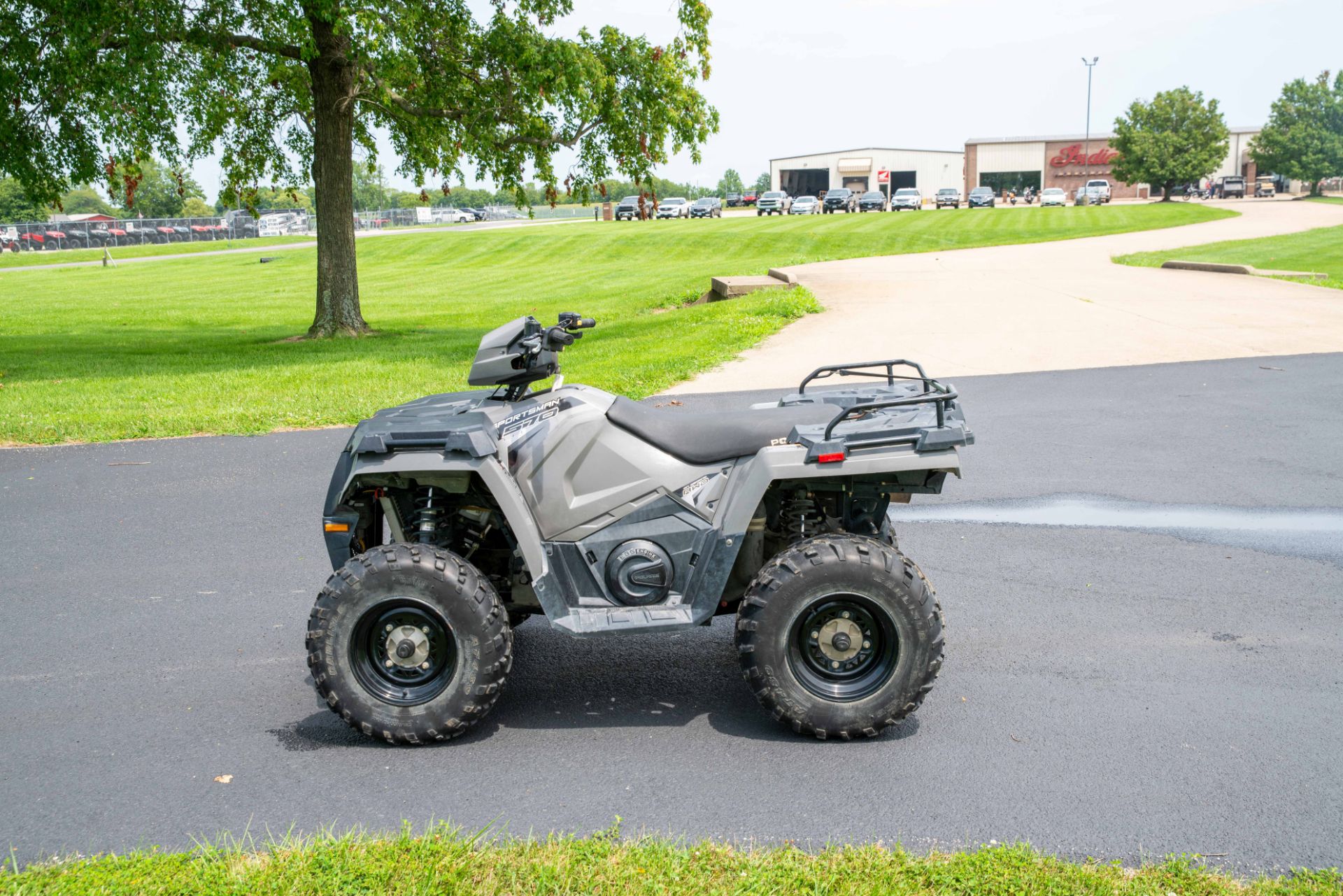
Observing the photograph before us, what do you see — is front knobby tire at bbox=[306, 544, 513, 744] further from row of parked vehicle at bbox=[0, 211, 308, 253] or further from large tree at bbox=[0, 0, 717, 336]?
row of parked vehicle at bbox=[0, 211, 308, 253]

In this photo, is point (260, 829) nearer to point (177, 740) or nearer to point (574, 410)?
point (177, 740)

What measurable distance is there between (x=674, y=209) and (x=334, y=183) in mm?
51472

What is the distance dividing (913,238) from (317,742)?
3960cm

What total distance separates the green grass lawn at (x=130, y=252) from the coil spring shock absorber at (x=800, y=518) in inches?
2172

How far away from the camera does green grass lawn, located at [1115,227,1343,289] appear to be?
78.4ft

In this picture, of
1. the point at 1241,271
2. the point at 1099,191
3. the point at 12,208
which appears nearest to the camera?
the point at 1241,271

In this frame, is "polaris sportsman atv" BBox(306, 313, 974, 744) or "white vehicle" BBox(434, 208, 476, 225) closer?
"polaris sportsman atv" BBox(306, 313, 974, 744)

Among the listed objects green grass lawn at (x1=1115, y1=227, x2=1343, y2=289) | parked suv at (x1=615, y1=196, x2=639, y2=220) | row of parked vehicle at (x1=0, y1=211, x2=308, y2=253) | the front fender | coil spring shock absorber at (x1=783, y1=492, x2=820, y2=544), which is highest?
parked suv at (x1=615, y1=196, x2=639, y2=220)

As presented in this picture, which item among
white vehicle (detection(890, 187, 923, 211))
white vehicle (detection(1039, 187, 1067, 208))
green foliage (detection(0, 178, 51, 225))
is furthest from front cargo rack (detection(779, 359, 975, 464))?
green foliage (detection(0, 178, 51, 225))

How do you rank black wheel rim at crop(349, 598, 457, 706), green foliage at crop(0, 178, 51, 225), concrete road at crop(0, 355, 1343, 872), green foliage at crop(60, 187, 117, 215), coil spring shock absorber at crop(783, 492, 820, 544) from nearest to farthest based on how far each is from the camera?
concrete road at crop(0, 355, 1343, 872)
black wheel rim at crop(349, 598, 457, 706)
coil spring shock absorber at crop(783, 492, 820, 544)
green foliage at crop(0, 178, 51, 225)
green foliage at crop(60, 187, 117, 215)

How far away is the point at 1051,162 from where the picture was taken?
101250 millimetres

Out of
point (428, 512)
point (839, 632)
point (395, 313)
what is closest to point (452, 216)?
point (395, 313)

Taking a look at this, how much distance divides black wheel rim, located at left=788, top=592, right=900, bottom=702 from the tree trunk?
15151 mm

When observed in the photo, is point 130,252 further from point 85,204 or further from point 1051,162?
point 85,204
